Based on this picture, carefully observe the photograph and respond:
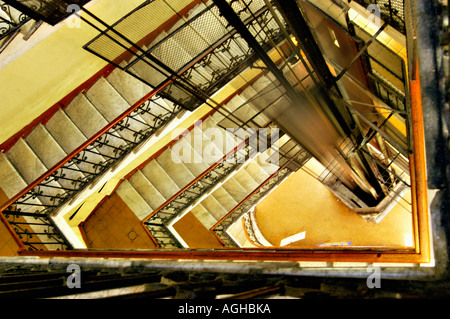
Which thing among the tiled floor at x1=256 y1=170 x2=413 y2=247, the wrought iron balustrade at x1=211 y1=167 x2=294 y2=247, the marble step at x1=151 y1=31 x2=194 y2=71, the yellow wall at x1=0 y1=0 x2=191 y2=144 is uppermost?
the yellow wall at x1=0 y1=0 x2=191 y2=144

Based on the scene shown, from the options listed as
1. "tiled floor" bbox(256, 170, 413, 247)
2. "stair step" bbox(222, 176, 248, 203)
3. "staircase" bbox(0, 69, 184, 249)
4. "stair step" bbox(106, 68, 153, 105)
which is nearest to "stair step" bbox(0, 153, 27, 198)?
"staircase" bbox(0, 69, 184, 249)

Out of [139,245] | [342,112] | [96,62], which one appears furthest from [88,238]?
[342,112]

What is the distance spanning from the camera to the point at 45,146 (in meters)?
5.54

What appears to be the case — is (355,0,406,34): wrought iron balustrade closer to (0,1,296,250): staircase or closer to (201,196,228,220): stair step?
(0,1,296,250): staircase

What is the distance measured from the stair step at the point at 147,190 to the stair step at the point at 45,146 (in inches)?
101

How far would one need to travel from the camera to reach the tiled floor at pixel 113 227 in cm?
794

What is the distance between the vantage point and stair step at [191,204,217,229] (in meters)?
8.87

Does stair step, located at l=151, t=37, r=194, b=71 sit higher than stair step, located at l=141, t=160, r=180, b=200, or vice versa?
stair step, located at l=151, t=37, r=194, b=71

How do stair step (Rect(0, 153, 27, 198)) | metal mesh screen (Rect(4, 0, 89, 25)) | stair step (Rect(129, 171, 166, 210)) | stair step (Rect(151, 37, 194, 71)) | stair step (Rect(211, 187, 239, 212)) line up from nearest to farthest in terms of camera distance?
1. metal mesh screen (Rect(4, 0, 89, 25))
2. stair step (Rect(151, 37, 194, 71))
3. stair step (Rect(0, 153, 27, 198))
4. stair step (Rect(129, 171, 166, 210))
5. stair step (Rect(211, 187, 239, 212))

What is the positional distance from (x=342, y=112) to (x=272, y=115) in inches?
45.9

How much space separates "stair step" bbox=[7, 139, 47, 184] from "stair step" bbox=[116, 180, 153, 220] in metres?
2.65

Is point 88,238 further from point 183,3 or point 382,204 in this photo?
point 382,204

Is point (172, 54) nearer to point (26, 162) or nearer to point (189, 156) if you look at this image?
point (189, 156)
